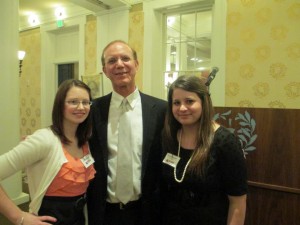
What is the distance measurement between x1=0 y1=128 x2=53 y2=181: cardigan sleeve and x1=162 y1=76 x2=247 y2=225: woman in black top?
0.62 meters

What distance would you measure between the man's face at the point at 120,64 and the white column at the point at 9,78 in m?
1.49

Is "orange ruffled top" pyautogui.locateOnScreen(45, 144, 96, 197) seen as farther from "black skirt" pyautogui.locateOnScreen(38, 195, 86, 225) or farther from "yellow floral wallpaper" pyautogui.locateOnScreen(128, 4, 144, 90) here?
"yellow floral wallpaper" pyautogui.locateOnScreen(128, 4, 144, 90)

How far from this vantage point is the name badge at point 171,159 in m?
1.35

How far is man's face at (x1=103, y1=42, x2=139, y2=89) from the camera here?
1592 millimetres

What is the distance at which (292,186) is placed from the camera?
5.70ft

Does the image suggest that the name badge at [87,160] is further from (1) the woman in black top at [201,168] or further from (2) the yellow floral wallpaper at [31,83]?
(2) the yellow floral wallpaper at [31,83]

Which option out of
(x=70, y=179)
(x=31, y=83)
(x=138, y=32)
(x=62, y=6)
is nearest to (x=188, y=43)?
(x=138, y=32)

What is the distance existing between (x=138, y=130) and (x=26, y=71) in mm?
4697

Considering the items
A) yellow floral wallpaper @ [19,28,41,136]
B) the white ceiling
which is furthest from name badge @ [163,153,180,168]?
yellow floral wallpaper @ [19,28,41,136]

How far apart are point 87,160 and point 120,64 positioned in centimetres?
59

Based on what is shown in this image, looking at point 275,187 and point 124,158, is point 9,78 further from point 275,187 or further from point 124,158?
point 275,187

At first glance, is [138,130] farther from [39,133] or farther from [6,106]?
[6,106]

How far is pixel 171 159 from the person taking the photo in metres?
1.37

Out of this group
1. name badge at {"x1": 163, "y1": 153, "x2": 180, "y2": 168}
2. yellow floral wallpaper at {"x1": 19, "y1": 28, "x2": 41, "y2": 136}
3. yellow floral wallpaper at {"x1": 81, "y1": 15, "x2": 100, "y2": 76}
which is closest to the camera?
name badge at {"x1": 163, "y1": 153, "x2": 180, "y2": 168}
